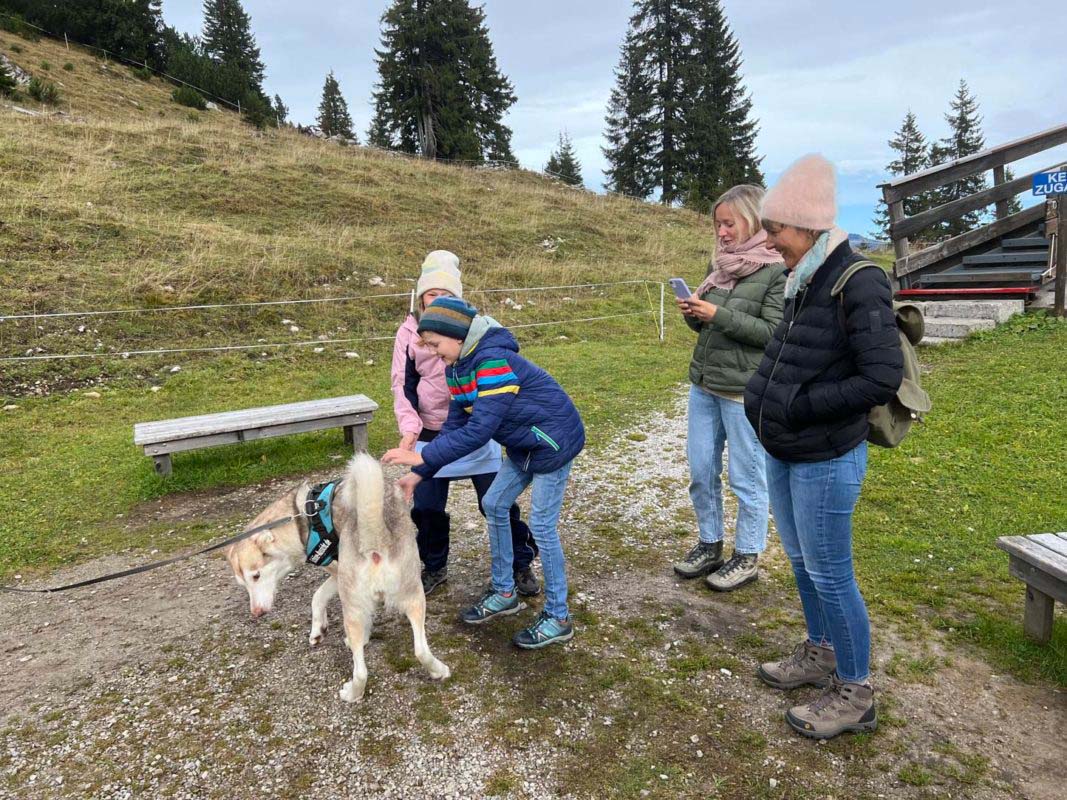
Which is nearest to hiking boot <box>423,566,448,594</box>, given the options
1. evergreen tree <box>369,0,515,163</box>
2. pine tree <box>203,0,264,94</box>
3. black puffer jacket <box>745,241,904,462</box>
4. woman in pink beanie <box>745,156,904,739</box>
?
woman in pink beanie <box>745,156,904,739</box>

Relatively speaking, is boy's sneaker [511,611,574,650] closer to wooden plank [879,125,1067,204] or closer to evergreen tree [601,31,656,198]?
wooden plank [879,125,1067,204]

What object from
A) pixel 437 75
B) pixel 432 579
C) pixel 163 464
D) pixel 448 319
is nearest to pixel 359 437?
pixel 163 464

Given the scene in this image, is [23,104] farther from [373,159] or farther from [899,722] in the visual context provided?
[899,722]

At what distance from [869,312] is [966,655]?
7.08 feet

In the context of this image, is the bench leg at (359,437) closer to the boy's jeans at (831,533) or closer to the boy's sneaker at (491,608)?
the boy's sneaker at (491,608)

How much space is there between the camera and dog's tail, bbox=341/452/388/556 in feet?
9.27

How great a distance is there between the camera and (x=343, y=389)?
9.32 m

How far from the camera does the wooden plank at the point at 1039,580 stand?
2.89 metres

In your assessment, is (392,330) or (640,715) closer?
(640,715)

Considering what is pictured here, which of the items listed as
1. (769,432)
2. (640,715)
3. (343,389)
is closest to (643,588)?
(640,715)

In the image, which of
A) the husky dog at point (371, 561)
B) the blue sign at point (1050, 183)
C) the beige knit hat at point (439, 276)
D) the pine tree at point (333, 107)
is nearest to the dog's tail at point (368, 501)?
the husky dog at point (371, 561)

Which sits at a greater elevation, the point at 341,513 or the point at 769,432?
the point at 769,432

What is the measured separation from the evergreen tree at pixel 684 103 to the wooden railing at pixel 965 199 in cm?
2675

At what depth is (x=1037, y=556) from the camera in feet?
9.75
